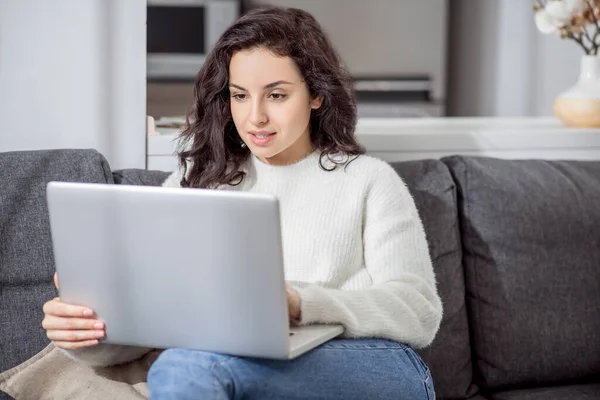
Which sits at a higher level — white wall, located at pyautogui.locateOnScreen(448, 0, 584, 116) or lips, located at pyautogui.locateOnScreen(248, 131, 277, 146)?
white wall, located at pyautogui.locateOnScreen(448, 0, 584, 116)

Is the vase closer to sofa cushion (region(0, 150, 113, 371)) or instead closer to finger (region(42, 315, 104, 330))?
sofa cushion (region(0, 150, 113, 371))

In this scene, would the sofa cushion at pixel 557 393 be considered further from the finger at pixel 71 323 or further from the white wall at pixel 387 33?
the white wall at pixel 387 33

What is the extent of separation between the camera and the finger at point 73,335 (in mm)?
1323

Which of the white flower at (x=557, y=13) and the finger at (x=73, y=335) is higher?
the white flower at (x=557, y=13)

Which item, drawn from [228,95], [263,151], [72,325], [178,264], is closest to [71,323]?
[72,325]

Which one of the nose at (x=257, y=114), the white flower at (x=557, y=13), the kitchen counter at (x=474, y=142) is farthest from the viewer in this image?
the white flower at (x=557, y=13)

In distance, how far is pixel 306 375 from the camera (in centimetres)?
136

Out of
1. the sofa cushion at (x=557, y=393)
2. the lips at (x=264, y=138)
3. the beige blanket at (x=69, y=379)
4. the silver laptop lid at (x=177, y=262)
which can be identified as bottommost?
the sofa cushion at (x=557, y=393)

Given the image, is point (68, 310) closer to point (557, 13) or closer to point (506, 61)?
point (557, 13)

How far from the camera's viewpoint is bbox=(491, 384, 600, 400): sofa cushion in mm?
1839

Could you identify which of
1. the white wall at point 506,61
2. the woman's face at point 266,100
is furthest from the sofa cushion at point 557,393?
the white wall at point 506,61

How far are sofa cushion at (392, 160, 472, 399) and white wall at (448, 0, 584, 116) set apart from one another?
1823mm

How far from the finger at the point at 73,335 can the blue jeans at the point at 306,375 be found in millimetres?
101

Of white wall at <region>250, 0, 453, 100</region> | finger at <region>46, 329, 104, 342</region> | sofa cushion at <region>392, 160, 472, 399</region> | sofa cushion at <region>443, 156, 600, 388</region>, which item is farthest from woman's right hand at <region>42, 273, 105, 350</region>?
white wall at <region>250, 0, 453, 100</region>
